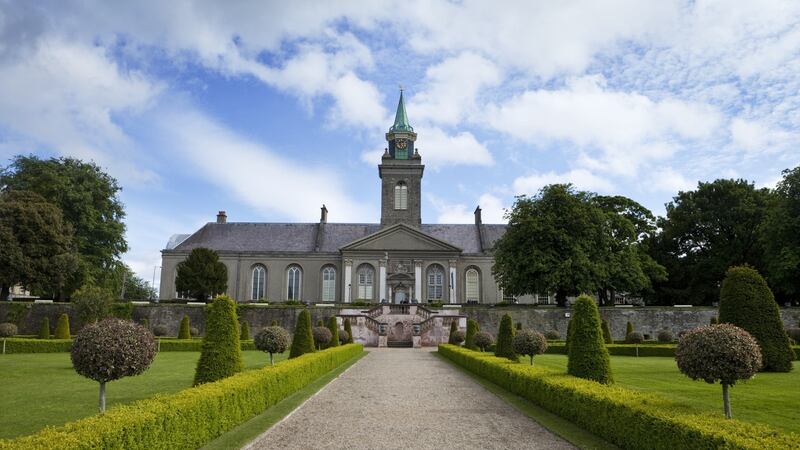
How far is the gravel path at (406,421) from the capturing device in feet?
31.4

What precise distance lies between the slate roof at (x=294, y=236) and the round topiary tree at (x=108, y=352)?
47948 millimetres

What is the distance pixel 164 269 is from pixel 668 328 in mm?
45833

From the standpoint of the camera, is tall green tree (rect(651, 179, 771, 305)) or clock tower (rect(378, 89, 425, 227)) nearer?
tall green tree (rect(651, 179, 771, 305))

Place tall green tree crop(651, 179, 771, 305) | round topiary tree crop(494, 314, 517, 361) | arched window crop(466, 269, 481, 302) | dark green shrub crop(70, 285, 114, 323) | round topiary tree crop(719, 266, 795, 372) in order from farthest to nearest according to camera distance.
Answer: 1. arched window crop(466, 269, 481, 302)
2. tall green tree crop(651, 179, 771, 305)
3. dark green shrub crop(70, 285, 114, 323)
4. round topiary tree crop(494, 314, 517, 361)
5. round topiary tree crop(719, 266, 795, 372)

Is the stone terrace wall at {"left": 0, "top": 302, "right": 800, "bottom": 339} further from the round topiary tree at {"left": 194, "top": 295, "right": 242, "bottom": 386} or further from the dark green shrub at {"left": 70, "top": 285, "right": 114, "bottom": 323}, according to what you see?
the round topiary tree at {"left": 194, "top": 295, "right": 242, "bottom": 386}

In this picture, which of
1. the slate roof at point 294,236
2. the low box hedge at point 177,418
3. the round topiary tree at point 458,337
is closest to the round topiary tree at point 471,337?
the round topiary tree at point 458,337

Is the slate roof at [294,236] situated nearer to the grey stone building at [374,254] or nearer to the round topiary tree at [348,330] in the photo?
the grey stone building at [374,254]

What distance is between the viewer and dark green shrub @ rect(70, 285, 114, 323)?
3772 cm

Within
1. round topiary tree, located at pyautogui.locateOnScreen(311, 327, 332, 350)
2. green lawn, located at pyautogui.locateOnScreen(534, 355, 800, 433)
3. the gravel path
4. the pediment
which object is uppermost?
the pediment

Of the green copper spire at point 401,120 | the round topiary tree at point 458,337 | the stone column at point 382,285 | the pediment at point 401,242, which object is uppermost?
the green copper spire at point 401,120

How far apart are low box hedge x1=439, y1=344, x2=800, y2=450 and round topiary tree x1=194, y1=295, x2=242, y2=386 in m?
7.06

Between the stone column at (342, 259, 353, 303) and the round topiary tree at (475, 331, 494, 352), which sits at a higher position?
the stone column at (342, 259, 353, 303)

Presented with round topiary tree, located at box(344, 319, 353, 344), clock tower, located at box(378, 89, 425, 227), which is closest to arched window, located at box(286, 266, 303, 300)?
clock tower, located at box(378, 89, 425, 227)

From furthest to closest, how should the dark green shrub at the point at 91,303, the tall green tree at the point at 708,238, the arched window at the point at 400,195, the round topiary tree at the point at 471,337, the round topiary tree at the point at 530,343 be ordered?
1. the arched window at the point at 400,195
2. the tall green tree at the point at 708,238
3. the dark green shrub at the point at 91,303
4. the round topiary tree at the point at 471,337
5. the round topiary tree at the point at 530,343
